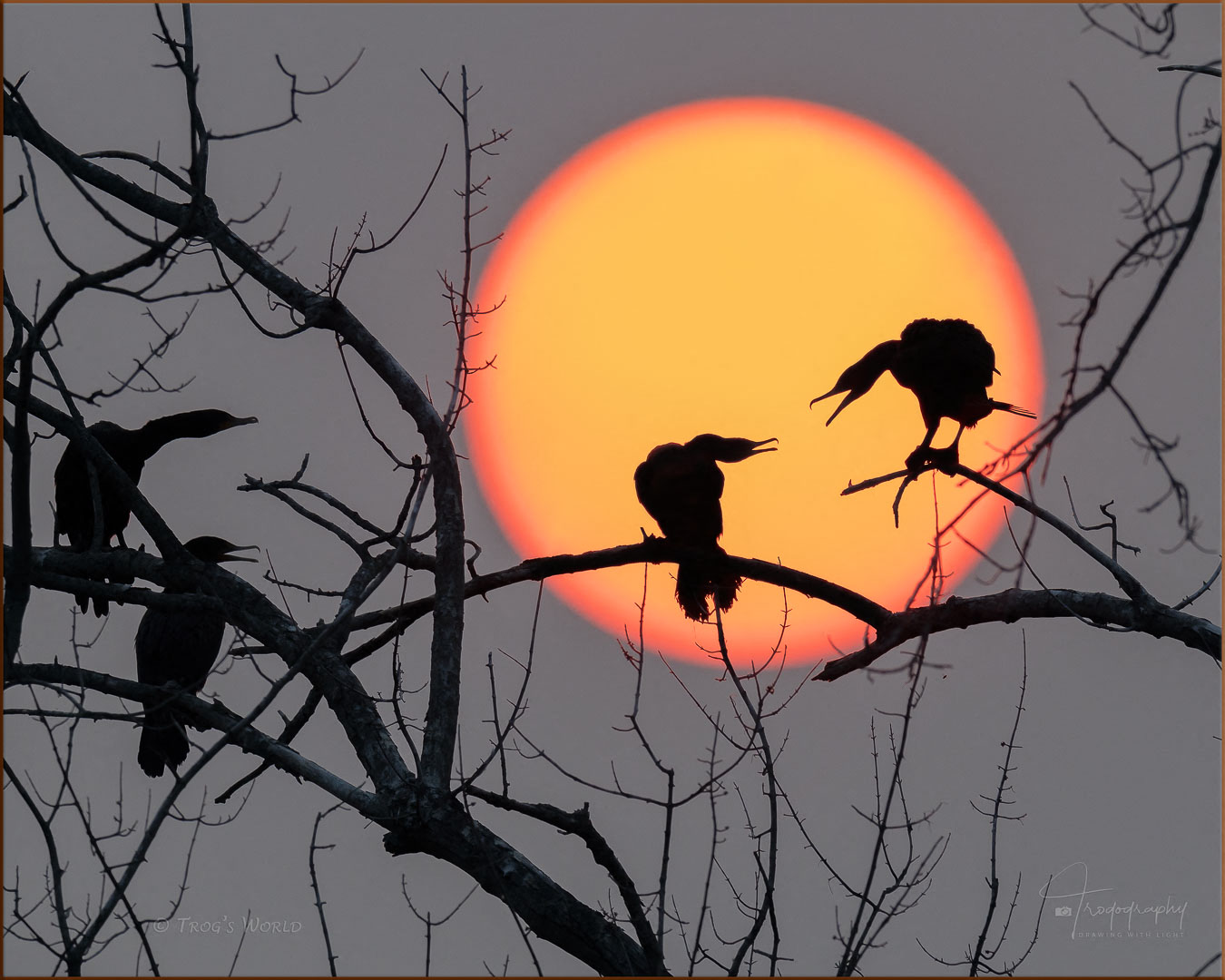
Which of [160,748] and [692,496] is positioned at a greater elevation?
[692,496]

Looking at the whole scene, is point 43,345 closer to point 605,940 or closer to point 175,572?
point 175,572

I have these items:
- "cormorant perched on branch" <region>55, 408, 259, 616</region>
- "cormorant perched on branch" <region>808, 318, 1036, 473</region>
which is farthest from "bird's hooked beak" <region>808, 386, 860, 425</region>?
"cormorant perched on branch" <region>55, 408, 259, 616</region>

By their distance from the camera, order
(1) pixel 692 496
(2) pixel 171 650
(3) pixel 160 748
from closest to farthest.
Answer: (1) pixel 692 496 < (3) pixel 160 748 < (2) pixel 171 650

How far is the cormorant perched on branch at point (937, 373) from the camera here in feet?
21.4

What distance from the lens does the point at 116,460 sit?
7.00 metres

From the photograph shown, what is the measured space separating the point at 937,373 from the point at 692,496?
1.54 m

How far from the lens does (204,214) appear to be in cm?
500

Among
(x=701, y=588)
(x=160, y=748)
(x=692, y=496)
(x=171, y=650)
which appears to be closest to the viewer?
(x=701, y=588)

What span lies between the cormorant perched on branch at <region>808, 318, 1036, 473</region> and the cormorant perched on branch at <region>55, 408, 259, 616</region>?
3551 millimetres

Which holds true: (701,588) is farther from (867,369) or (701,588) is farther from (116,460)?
(116,460)

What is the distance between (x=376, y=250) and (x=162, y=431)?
3.03 m

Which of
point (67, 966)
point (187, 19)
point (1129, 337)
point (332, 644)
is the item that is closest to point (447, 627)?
point (332, 644)

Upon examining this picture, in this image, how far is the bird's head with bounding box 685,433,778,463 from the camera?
7.24 m

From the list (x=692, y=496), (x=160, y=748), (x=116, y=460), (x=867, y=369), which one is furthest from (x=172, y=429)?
(x=867, y=369)
